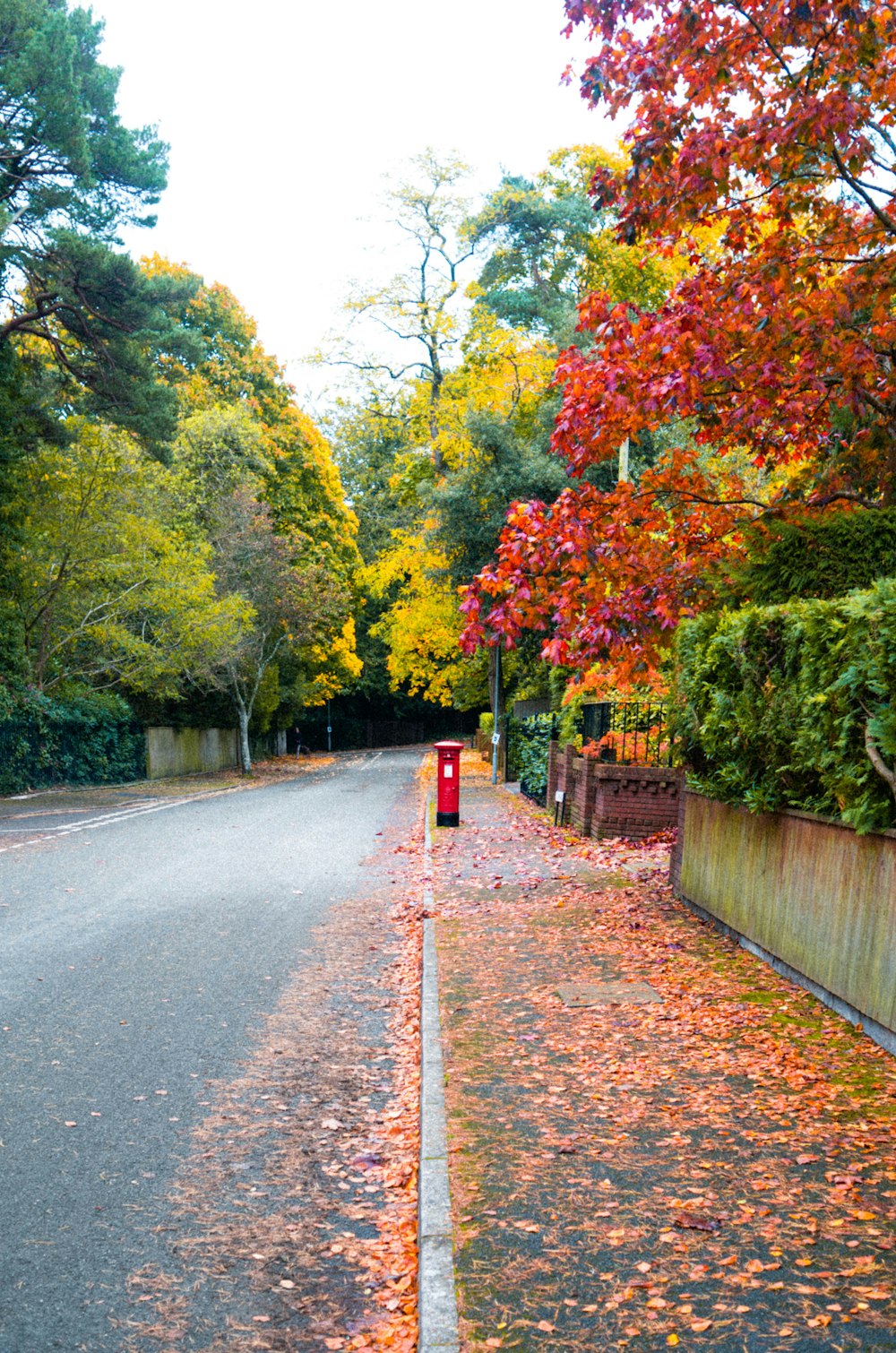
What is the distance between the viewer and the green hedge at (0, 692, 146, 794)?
26019mm

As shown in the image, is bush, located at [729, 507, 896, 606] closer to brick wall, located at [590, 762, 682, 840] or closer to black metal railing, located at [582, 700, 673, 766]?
brick wall, located at [590, 762, 682, 840]

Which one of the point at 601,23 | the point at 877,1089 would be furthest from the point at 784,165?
the point at 877,1089

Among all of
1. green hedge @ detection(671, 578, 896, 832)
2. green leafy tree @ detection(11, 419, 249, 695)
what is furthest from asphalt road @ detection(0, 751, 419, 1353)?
green leafy tree @ detection(11, 419, 249, 695)

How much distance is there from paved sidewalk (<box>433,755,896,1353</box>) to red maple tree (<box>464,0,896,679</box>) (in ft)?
10.5

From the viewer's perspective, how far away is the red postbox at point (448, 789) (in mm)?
18938

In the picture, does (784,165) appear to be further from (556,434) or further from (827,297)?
(556,434)

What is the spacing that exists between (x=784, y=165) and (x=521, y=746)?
61.8 feet

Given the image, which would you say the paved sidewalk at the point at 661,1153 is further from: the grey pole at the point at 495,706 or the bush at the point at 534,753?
the grey pole at the point at 495,706

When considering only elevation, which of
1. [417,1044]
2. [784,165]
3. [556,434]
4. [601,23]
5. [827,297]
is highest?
[601,23]

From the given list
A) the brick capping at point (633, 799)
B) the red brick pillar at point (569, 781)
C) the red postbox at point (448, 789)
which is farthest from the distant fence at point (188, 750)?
the brick capping at point (633, 799)

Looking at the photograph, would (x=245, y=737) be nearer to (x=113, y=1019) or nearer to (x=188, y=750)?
(x=188, y=750)

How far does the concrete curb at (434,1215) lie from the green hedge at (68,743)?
801 inches

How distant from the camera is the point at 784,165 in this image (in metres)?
9.34

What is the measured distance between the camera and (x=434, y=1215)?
4.25m
